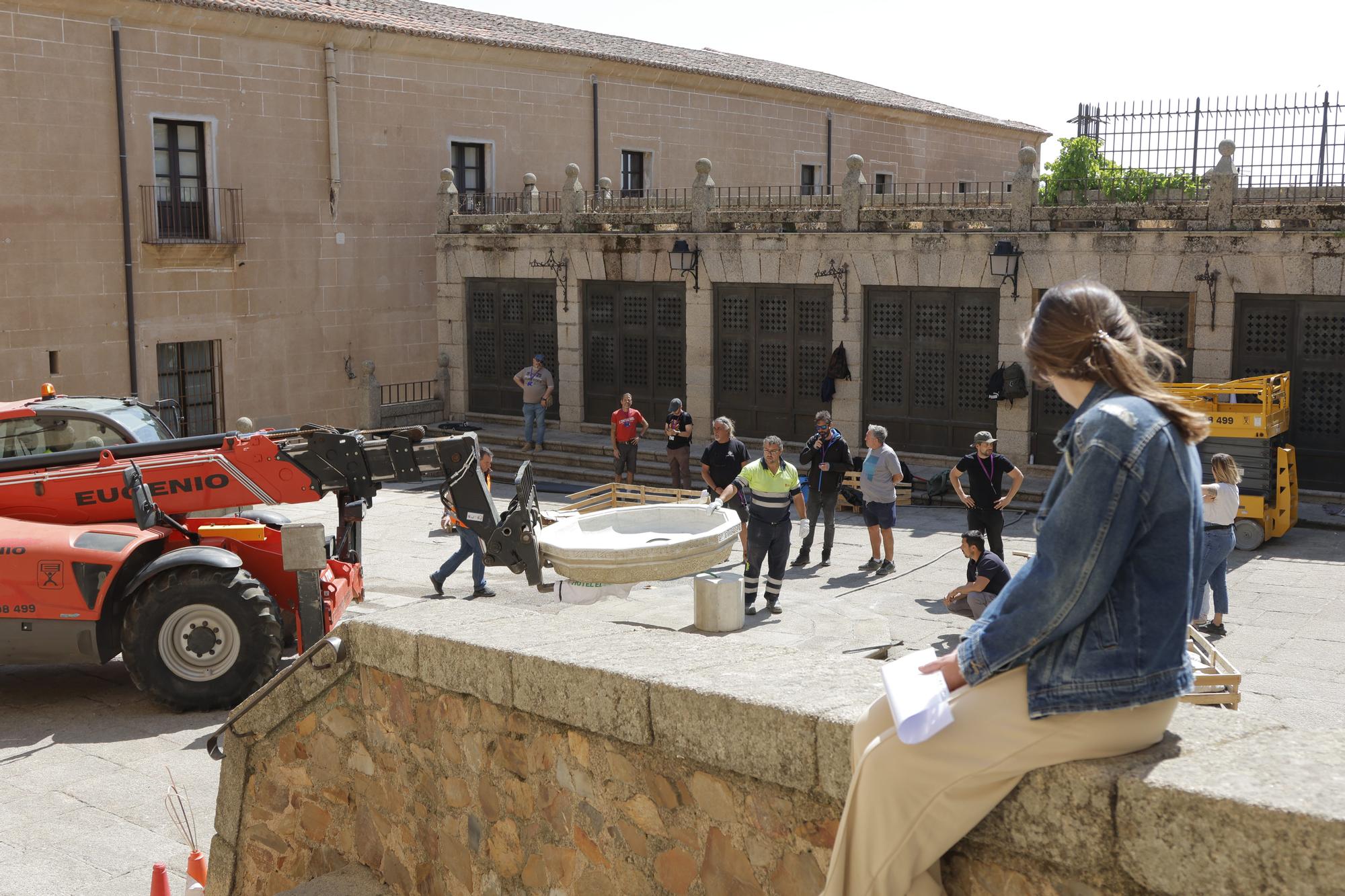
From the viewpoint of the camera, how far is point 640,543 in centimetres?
1337

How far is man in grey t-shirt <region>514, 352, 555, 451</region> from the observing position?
22109mm

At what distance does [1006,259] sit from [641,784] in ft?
49.5

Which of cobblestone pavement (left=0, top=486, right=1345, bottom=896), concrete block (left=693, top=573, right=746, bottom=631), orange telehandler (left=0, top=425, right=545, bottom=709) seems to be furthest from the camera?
concrete block (left=693, top=573, right=746, bottom=631)

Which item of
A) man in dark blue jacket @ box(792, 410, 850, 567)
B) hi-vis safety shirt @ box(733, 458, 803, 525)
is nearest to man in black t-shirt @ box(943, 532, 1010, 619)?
hi-vis safety shirt @ box(733, 458, 803, 525)

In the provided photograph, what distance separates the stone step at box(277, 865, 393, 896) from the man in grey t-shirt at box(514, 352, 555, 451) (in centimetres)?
1703

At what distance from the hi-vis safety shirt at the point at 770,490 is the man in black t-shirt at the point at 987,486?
5.97 ft

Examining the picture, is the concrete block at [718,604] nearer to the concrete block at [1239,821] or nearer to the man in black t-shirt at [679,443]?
the man in black t-shirt at [679,443]

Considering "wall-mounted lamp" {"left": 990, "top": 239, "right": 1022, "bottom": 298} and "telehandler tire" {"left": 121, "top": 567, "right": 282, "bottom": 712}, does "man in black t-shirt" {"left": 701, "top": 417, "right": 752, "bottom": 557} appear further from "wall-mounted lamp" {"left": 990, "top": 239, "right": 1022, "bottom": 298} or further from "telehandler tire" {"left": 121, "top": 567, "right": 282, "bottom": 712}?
"telehandler tire" {"left": 121, "top": 567, "right": 282, "bottom": 712}

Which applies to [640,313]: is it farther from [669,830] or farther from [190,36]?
[669,830]

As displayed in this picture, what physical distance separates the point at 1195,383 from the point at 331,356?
14.9m

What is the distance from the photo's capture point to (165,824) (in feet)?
26.8

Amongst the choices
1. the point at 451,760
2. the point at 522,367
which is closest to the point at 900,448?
the point at 522,367

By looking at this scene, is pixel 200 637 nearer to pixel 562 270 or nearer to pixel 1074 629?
pixel 1074 629

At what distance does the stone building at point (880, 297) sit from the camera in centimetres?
1650
